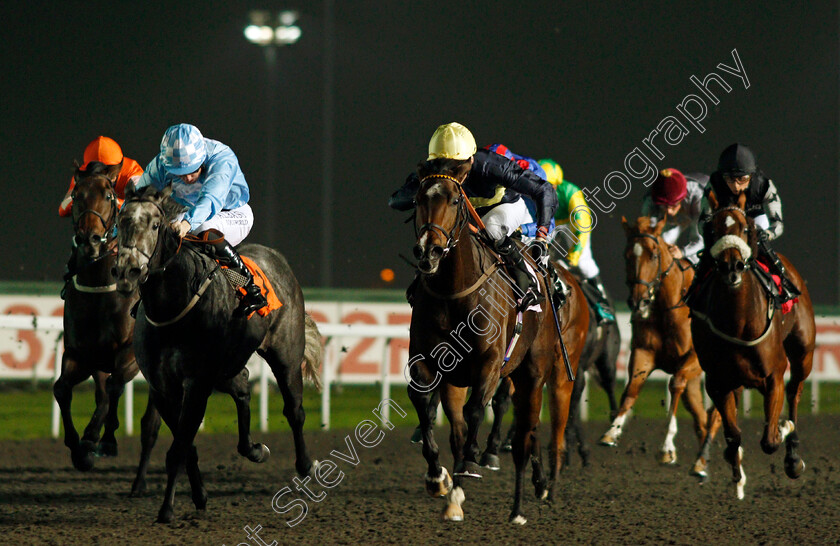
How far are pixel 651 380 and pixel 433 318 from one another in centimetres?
1036

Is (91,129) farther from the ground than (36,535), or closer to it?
farther from the ground

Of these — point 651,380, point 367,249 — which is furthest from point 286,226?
point 651,380

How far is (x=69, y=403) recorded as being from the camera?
517 cm

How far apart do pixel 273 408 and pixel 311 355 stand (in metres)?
5.34

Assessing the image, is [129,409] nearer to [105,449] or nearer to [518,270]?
[105,449]

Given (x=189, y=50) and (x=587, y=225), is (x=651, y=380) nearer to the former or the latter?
(x=587, y=225)

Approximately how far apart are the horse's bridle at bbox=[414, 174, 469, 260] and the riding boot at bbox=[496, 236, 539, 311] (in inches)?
18.8

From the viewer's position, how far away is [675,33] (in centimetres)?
1727

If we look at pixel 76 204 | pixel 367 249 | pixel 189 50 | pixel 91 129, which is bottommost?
pixel 76 204

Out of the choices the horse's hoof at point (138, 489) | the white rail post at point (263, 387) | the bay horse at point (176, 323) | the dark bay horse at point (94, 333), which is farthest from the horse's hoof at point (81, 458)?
the white rail post at point (263, 387)

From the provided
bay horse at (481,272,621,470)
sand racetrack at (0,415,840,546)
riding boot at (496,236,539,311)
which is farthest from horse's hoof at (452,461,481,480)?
bay horse at (481,272,621,470)

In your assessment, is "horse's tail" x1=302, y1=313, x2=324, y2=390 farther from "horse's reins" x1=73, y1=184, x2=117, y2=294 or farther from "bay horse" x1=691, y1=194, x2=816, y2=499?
"bay horse" x1=691, y1=194, x2=816, y2=499

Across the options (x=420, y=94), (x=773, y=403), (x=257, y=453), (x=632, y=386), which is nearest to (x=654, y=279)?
(x=632, y=386)

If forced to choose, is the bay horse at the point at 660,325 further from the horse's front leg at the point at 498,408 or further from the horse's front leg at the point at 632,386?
the horse's front leg at the point at 498,408
